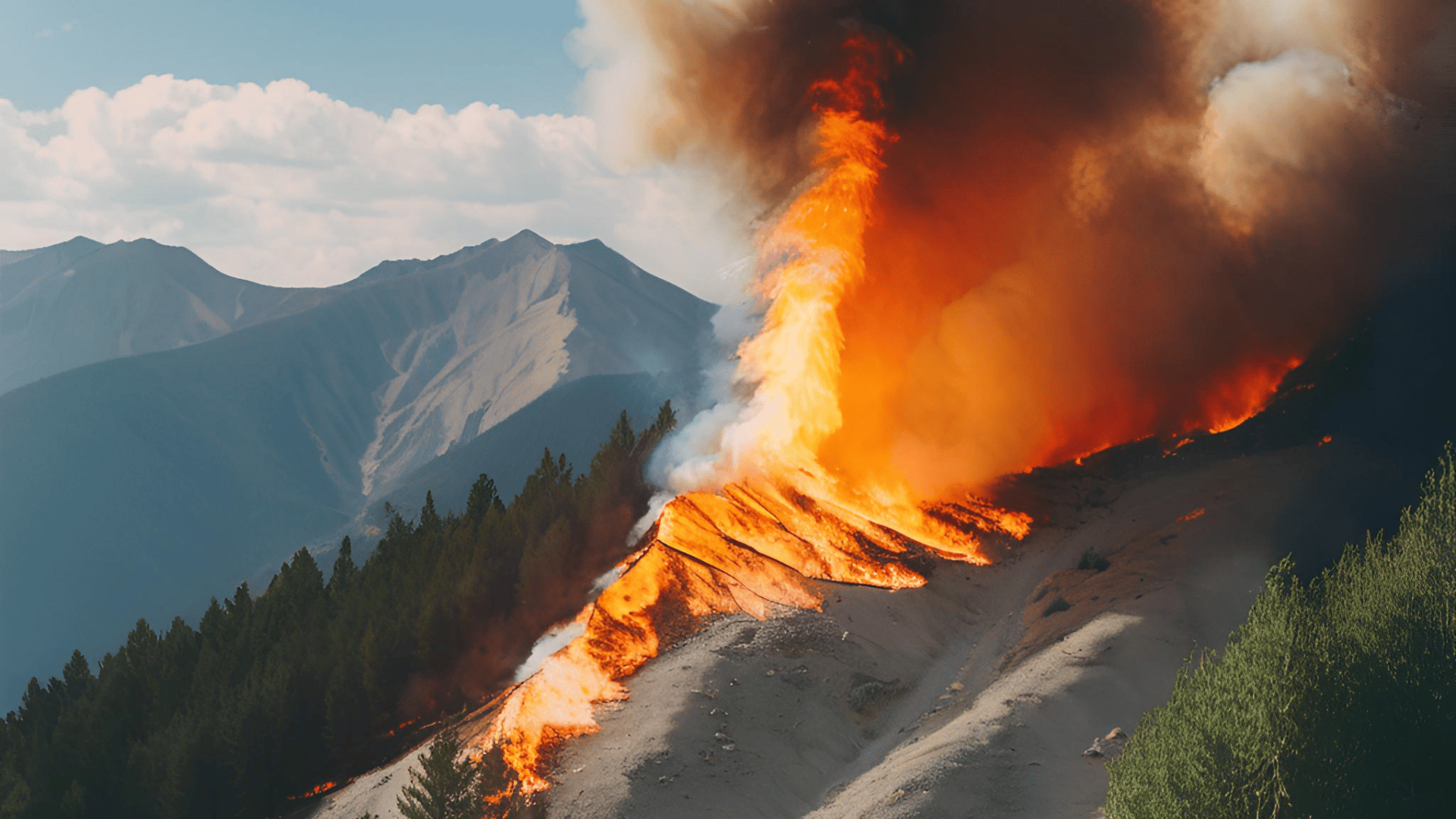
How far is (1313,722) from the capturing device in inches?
870

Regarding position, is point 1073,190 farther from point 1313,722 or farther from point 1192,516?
point 1313,722

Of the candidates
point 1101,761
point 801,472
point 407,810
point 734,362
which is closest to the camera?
point 407,810

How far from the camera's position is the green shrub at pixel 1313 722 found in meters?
21.5

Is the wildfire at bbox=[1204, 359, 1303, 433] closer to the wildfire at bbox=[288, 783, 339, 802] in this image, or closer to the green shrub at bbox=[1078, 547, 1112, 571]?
the green shrub at bbox=[1078, 547, 1112, 571]

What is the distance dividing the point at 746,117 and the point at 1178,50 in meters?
22.9

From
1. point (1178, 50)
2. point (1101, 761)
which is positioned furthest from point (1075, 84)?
point (1101, 761)

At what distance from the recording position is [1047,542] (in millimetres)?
48375

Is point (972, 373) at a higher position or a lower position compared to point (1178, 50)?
lower

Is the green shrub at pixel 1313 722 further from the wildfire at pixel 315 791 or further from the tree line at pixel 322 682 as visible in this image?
the wildfire at pixel 315 791

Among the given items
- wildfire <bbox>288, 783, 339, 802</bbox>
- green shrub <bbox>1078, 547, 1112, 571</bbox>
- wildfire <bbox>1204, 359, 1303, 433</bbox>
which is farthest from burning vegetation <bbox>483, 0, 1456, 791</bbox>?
wildfire <bbox>288, 783, 339, 802</bbox>

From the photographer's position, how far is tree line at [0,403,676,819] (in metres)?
44.2

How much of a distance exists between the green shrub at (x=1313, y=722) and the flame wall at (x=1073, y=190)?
83.9 feet

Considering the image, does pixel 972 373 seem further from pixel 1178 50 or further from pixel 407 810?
pixel 407 810

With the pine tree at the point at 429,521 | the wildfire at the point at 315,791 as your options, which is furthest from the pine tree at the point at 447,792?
the pine tree at the point at 429,521
